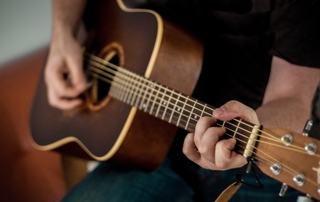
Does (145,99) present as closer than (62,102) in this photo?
Yes

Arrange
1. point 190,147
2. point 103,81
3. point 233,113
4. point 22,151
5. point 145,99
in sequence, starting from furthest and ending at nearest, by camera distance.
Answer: point 22,151 → point 103,81 → point 145,99 → point 190,147 → point 233,113

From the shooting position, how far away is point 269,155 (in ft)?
1.65

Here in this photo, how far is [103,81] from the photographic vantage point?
35.2 inches

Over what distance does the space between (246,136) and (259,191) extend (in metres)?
0.29

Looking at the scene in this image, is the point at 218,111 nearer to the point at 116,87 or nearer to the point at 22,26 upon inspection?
the point at 116,87

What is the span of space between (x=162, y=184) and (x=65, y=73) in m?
0.37

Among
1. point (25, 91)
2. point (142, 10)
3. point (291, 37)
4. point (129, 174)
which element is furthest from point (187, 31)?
point (25, 91)

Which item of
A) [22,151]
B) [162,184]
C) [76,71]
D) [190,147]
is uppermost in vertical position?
[190,147]

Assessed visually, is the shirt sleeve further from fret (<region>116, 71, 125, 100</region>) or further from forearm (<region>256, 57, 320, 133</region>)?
fret (<region>116, 71, 125, 100</region>)

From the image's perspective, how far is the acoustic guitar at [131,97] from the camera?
0.71 metres

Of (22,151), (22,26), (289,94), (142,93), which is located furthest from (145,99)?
(22,26)

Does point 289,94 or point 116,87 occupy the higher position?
point 289,94

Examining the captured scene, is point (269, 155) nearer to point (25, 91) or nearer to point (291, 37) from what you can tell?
point (291, 37)

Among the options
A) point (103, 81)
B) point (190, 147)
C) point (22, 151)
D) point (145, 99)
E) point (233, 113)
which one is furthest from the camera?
point (22, 151)
